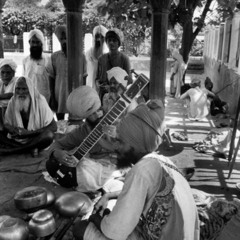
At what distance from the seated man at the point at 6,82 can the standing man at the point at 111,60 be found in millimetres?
1452

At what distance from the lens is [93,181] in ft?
12.3

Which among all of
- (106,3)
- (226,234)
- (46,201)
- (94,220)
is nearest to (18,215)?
(46,201)

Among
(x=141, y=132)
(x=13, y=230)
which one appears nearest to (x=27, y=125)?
(x=13, y=230)

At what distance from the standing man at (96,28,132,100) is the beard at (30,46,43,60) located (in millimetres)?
1182

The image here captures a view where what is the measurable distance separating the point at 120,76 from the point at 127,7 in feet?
12.3

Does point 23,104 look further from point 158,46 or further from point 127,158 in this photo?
point 127,158

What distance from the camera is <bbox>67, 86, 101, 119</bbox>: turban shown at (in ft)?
11.7

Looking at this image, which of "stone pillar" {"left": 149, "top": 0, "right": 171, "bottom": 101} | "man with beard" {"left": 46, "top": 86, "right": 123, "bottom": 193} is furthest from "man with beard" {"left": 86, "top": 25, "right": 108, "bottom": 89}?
"man with beard" {"left": 46, "top": 86, "right": 123, "bottom": 193}

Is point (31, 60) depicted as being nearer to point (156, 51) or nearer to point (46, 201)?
point (156, 51)

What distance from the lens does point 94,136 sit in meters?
3.49

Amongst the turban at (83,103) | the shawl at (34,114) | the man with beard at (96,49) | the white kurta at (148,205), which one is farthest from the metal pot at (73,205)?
the man with beard at (96,49)

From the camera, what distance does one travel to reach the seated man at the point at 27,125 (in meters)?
4.90

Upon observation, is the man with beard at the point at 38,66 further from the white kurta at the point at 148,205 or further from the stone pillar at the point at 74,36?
the white kurta at the point at 148,205

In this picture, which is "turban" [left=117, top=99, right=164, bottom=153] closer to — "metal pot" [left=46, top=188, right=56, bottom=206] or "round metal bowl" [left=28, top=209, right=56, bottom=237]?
"round metal bowl" [left=28, top=209, right=56, bottom=237]
